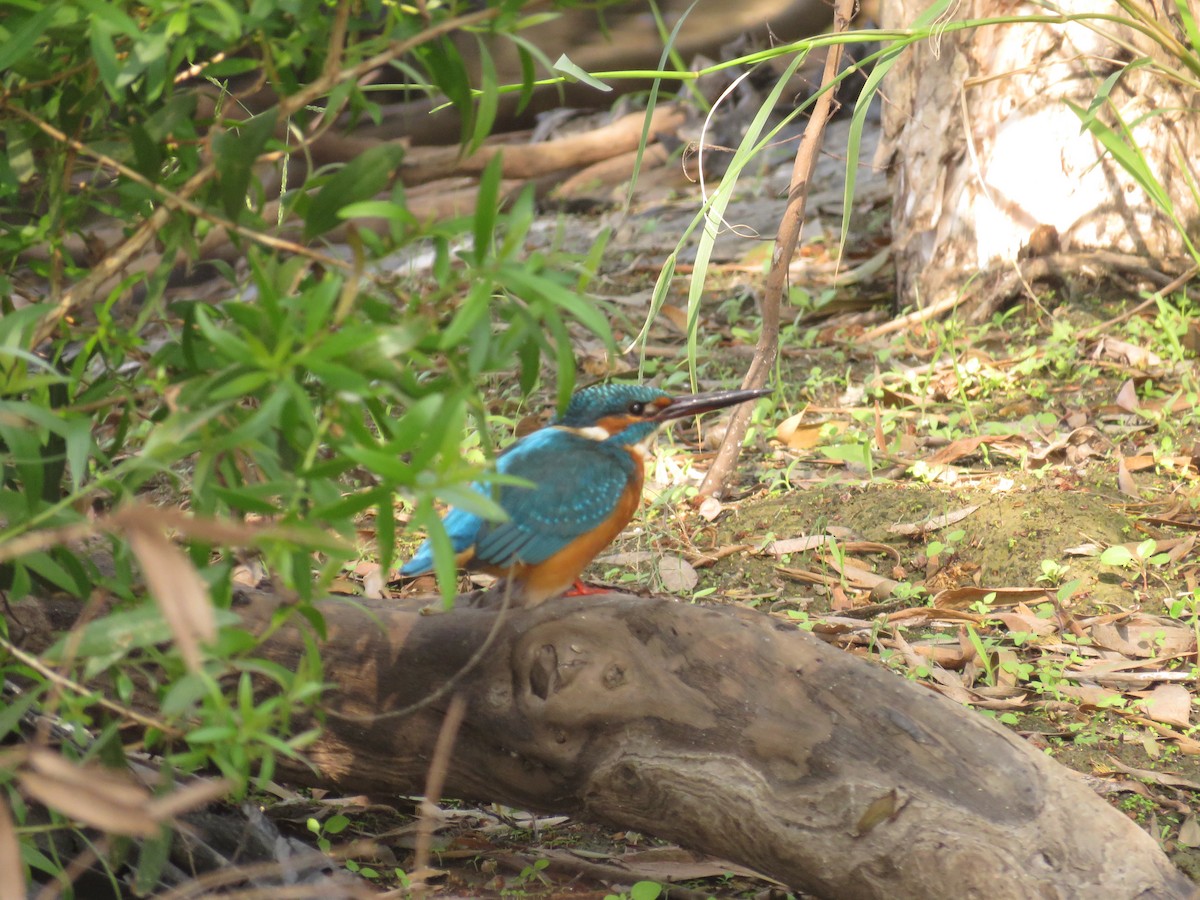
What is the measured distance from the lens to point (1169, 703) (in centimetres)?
313

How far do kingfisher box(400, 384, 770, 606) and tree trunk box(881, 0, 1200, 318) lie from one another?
2.70 metres

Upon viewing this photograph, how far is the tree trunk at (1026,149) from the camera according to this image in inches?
205

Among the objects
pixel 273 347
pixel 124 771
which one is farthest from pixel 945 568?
pixel 273 347

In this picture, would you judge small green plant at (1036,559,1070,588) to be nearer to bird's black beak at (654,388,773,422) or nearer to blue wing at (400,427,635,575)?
bird's black beak at (654,388,773,422)

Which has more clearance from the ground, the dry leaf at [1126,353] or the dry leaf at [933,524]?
the dry leaf at [1126,353]

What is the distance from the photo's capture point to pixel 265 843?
268cm

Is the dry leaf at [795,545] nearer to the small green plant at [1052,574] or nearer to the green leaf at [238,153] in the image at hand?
the small green plant at [1052,574]

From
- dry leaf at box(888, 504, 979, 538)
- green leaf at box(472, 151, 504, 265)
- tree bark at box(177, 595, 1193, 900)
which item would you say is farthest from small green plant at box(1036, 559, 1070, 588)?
green leaf at box(472, 151, 504, 265)

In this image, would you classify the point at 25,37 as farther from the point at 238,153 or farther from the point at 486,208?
the point at 486,208

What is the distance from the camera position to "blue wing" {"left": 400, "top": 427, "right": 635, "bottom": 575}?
290cm

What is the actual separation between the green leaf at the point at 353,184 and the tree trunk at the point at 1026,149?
3.97m

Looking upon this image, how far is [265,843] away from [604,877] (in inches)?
29.9

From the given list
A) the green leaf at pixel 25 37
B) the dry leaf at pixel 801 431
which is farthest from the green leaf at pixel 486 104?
the dry leaf at pixel 801 431

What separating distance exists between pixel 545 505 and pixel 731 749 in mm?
785
